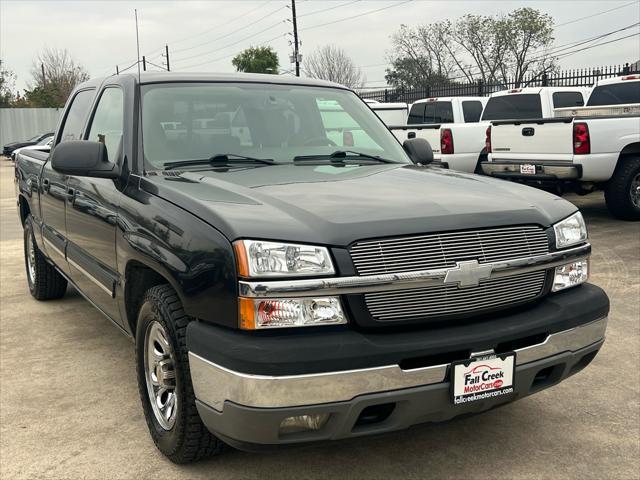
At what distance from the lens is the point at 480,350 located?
2.57 m

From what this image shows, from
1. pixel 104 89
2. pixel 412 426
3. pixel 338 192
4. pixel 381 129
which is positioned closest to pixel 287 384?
pixel 412 426

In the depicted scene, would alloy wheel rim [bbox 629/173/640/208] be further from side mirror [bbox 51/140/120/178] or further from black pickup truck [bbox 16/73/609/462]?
side mirror [bbox 51/140/120/178]

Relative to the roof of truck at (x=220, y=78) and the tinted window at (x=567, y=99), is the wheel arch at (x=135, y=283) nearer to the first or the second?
the roof of truck at (x=220, y=78)

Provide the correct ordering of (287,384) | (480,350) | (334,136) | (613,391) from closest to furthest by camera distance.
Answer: (287,384)
(480,350)
(613,391)
(334,136)

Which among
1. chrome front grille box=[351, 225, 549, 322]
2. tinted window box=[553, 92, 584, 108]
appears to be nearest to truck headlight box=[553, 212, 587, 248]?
chrome front grille box=[351, 225, 549, 322]

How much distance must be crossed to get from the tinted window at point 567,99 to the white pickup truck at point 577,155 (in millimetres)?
3109

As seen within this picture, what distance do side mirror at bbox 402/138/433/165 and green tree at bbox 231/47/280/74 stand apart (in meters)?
43.8

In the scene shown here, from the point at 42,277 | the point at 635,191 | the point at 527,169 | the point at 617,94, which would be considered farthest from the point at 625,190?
the point at 42,277

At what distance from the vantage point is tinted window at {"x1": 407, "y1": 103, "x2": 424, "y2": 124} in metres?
14.4

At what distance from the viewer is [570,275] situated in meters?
3.02

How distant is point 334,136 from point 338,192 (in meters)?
1.28

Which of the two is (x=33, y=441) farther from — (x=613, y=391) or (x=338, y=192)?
(x=613, y=391)

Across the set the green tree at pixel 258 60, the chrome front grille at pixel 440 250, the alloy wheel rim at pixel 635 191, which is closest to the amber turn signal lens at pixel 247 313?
the chrome front grille at pixel 440 250

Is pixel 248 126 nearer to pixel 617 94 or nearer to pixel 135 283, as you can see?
pixel 135 283
